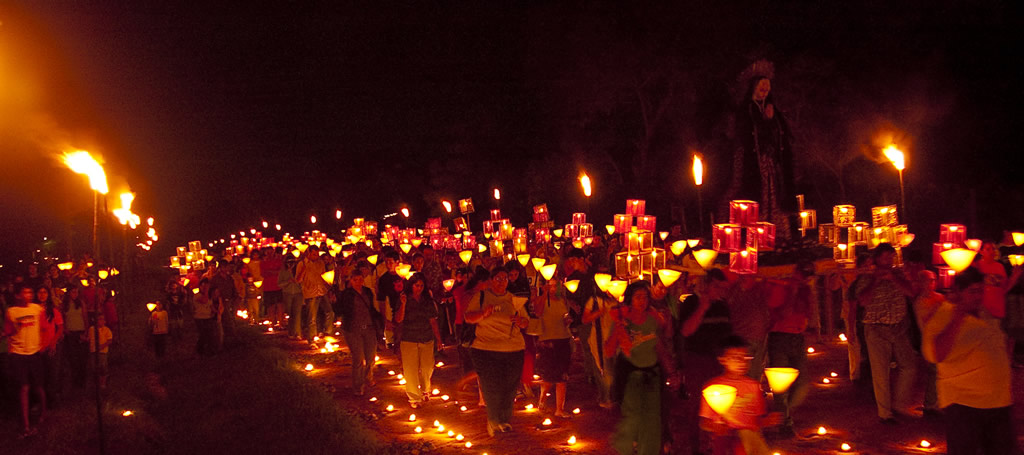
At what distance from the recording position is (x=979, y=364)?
17.9ft

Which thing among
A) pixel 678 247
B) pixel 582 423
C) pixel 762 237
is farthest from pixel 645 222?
pixel 582 423

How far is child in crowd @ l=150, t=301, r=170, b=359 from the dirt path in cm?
503

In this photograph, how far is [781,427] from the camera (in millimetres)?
7605

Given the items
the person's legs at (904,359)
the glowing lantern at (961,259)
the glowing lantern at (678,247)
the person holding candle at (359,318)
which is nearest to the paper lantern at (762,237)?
the glowing lantern at (678,247)

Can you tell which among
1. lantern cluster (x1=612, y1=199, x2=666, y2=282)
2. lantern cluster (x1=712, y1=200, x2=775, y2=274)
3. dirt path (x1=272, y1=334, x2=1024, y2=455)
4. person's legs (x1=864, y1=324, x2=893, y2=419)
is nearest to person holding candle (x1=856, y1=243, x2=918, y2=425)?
person's legs (x1=864, y1=324, x2=893, y2=419)

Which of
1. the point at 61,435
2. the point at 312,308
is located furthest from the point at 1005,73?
the point at 61,435

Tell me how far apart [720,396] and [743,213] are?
22.1ft

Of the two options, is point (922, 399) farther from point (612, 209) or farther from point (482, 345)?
point (612, 209)

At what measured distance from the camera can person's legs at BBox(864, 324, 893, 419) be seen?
767 centimetres

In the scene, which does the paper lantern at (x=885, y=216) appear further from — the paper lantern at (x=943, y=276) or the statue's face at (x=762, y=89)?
the statue's face at (x=762, y=89)

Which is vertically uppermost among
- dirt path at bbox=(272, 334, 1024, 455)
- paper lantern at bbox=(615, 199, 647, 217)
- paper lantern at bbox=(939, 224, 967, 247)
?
paper lantern at bbox=(615, 199, 647, 217)

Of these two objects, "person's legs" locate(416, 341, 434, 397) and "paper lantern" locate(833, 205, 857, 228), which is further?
"paper lantern" locate(833, 205, 857, 228)

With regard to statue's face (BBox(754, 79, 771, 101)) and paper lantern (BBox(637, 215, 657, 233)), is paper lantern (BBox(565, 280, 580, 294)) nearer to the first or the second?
statue's face (BBox(754, 79, 771, 101))

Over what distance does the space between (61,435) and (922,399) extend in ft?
31.0
